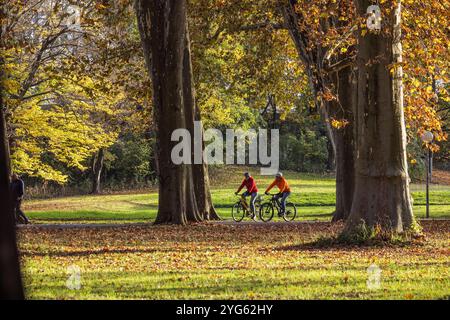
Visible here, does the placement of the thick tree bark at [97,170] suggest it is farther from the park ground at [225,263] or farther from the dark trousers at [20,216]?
the park ground at [225,263]

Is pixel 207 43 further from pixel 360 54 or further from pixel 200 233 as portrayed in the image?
pixel 360 54

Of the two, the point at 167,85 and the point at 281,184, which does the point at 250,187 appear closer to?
the point at 281,184

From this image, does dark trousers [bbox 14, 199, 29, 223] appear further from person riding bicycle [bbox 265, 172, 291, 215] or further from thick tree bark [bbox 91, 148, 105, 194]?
thick tree bark [bbox 91, 148, 105, 194]

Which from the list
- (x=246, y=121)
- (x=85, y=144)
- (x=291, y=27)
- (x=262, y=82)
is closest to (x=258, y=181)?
(x=246, y=121)

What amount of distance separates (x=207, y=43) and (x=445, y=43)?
12.1 metres

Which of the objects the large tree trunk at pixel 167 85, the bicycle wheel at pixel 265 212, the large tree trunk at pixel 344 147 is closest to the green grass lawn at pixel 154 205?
the bicycle wheel at pixel 265 212

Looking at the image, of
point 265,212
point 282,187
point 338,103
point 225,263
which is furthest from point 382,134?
point 265,212

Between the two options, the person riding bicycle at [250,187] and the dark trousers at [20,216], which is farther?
the dark trousers at [20,216]

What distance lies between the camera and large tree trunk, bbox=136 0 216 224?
84.7 feet

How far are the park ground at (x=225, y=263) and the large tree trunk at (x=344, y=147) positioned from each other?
1146mm

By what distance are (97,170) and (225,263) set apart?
4332cm

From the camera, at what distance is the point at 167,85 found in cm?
2597

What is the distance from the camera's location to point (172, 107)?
26.0m

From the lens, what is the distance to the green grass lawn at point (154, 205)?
122 ft
